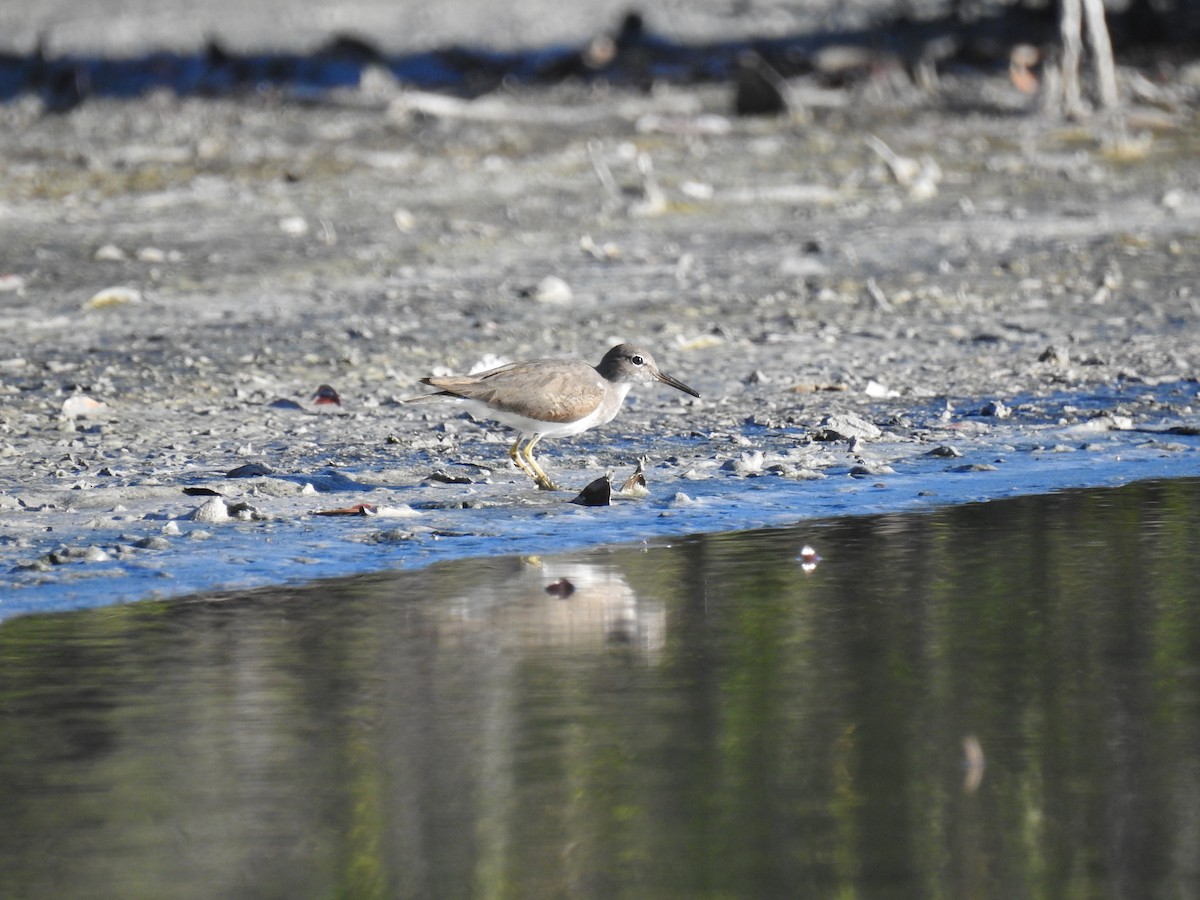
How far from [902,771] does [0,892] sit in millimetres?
1773

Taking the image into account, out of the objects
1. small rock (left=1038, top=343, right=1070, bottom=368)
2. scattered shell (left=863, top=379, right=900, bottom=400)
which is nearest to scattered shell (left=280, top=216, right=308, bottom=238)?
scattered shell (left=863, top=379, right=900, bottom=400)

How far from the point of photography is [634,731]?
4277 millimetres

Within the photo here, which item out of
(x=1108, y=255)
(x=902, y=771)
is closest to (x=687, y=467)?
(x=902, y=771)

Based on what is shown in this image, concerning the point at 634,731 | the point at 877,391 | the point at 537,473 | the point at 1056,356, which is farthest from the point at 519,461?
the point at 1056,356

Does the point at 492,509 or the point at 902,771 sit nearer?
the point at 902,771

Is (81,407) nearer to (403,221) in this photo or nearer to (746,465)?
(746,465)

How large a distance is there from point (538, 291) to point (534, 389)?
4353mm

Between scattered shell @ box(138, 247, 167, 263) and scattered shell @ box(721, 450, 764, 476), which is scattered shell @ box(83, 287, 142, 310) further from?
scattered shell @ box(721, 450, 764, 476)

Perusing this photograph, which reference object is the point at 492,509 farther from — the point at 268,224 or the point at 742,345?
the point at 268,224

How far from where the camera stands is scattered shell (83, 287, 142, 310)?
10930 millimetres

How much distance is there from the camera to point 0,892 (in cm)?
343

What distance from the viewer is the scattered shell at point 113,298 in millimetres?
10930

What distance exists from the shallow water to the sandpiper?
967 millimetres

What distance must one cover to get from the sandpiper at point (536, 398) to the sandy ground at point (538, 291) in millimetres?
244
